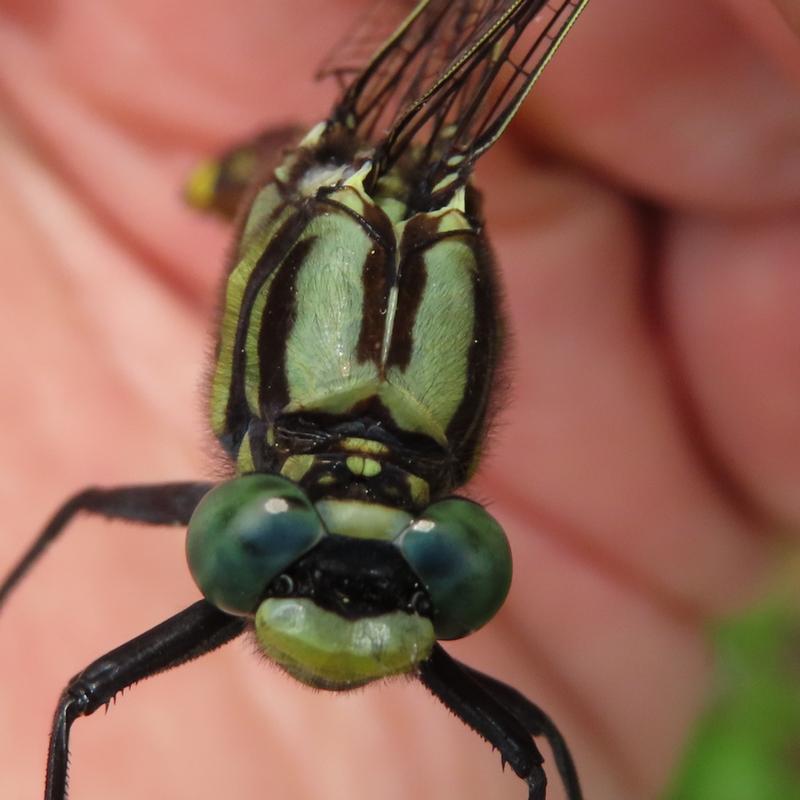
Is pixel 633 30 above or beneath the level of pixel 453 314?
above

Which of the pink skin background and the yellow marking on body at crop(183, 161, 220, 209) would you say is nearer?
the pink skin background

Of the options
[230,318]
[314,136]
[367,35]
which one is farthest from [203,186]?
[230,318]

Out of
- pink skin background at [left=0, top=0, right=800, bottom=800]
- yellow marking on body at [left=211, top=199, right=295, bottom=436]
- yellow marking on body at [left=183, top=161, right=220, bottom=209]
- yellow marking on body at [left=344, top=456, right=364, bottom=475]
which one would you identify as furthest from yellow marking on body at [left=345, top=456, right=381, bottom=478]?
yellow marking on body at [left=183, top=161, right=220, bottom=209]

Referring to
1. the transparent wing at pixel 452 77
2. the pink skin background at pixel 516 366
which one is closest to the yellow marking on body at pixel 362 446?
the transparent wing at pixel 452 77

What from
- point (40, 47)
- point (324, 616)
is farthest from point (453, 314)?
point (40, 47)

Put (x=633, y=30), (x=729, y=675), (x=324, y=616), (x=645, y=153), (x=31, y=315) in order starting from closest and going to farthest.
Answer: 1. (x=324, y=616)
2. (x=633, y=30)
3. (x=645, y=153)
4. (x=31, y=315)
5. (x=729, y=675)

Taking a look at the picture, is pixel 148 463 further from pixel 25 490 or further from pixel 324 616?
pixel 324 616

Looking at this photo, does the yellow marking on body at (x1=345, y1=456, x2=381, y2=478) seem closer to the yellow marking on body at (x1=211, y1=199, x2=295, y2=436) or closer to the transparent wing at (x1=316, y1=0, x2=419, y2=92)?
the yellow marking on body at (x1=211, y1=199, x2=295, y2=436)
